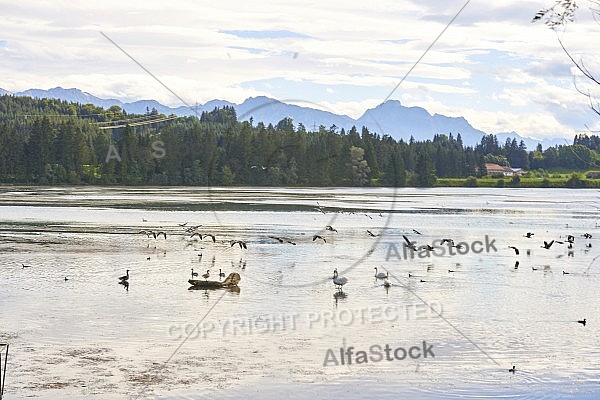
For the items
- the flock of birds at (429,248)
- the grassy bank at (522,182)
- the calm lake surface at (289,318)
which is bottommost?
the calm lake surface at (289,318)

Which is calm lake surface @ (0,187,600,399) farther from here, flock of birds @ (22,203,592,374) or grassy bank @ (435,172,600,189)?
grassy bank @ (435,172,600,189)

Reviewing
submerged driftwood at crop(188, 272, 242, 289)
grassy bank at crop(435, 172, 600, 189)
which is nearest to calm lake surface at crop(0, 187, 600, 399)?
submerged driftwood at crop(188, 272, 242, 289)

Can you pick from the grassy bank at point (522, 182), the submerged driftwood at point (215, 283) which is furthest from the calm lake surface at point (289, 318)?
the grassy bank at point (522, 182)

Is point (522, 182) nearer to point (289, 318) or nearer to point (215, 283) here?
point (215, 283)

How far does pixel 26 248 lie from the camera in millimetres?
39312

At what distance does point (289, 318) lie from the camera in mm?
24047

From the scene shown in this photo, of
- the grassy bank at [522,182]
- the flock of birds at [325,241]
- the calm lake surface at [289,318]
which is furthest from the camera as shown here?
the grassy bank at [522,182]

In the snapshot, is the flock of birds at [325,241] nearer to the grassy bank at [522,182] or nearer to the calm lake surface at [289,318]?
the calm lake surface at [289,318]

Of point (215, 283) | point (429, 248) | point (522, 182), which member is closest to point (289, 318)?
point (215, 283)

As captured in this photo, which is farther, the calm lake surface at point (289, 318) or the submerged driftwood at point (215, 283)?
the submerged driftwood at point (215, 283)

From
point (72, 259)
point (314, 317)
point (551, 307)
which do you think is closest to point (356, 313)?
point (314, 317)

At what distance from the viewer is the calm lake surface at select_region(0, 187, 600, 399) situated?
58.6 ft

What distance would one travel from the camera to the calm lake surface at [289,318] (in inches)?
703

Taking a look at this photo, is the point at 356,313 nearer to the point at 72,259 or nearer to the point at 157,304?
the point at 157,304
